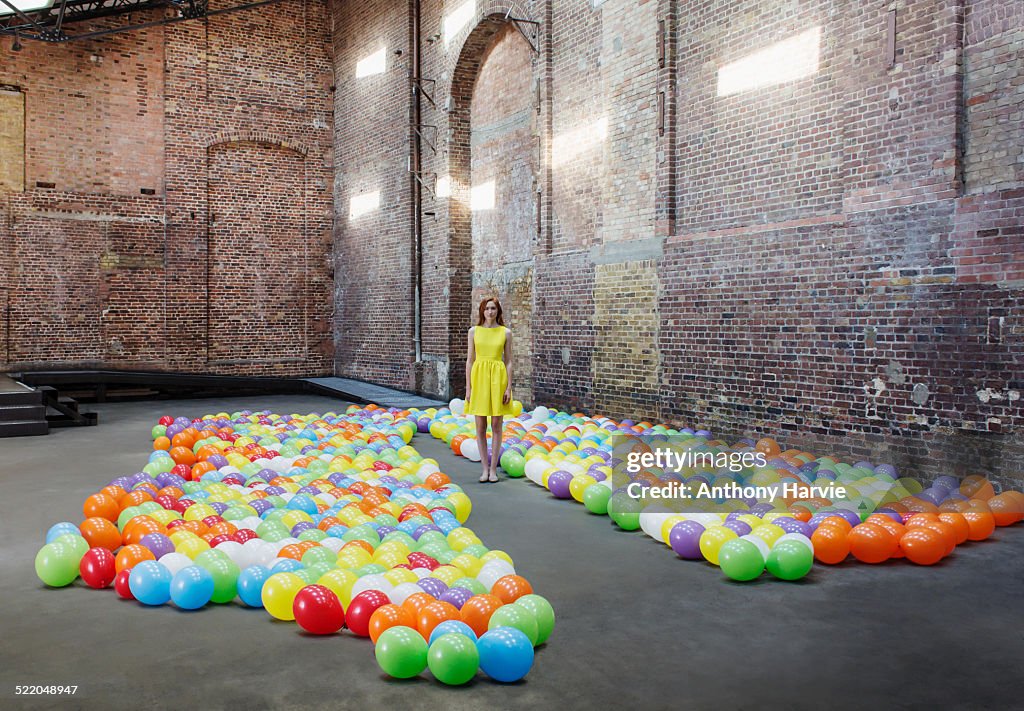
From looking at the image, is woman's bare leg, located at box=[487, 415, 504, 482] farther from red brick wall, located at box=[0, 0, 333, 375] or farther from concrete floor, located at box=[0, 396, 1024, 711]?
red brick wall, located at box=[0, 0, 333, 375]

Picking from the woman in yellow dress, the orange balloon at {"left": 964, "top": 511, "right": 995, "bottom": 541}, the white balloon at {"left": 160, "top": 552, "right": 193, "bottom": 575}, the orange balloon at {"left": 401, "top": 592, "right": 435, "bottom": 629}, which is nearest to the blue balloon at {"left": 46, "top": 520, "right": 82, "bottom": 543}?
the white balloon at {"left": 160, "top": 552, "right": 193, "bottom": 575}

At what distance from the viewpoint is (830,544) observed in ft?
15.2

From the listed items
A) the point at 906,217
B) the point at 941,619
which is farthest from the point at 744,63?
the point at 941,619

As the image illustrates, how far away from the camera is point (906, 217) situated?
21.9ft

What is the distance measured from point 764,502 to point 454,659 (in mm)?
3164

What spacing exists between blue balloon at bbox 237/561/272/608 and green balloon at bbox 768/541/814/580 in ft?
8.36

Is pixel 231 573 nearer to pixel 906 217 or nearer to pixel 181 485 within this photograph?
pixel 181 485

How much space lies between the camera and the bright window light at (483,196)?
1296 cm

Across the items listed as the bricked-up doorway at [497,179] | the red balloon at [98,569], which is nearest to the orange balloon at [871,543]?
the red balloon at [98,569]

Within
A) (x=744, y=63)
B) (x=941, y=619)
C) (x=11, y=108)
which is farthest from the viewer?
(x=11, y=108)

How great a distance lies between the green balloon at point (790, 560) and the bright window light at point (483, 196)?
30.5ft

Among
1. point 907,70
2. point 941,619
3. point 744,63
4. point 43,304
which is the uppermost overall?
point 744,63

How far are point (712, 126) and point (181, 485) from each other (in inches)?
237

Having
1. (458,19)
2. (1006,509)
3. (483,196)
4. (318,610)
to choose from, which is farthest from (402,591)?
(458,19)
